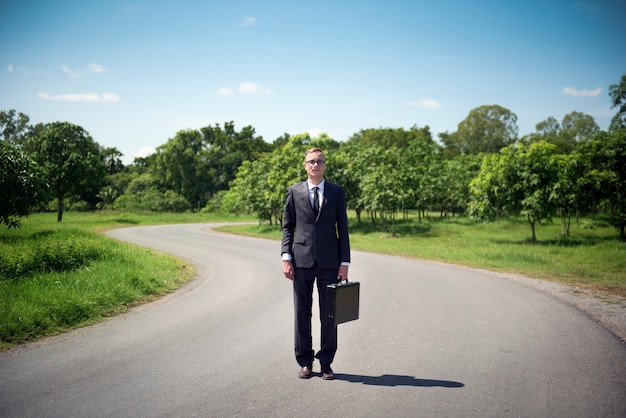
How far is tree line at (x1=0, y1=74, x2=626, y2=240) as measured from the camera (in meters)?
21.4

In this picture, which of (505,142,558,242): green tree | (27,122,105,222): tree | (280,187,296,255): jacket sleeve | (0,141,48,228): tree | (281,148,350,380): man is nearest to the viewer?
(281,148,350,380): man

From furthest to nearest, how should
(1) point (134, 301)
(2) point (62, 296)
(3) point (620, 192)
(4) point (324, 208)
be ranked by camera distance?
(3) point (620, 192) < (1) point (134, 301) < (2) point (62, 296) < (4) point (324, 208)

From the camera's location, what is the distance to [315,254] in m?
4.37

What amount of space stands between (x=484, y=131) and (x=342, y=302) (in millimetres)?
86841

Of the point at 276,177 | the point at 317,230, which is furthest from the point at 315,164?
the point at 276,177

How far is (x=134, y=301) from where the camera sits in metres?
8.21

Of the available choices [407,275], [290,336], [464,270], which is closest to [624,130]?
[464,270]

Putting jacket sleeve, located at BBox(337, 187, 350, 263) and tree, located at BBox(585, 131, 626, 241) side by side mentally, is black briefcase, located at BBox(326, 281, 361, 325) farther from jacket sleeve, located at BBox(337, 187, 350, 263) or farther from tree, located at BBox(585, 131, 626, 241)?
tree, located at BBox(585, 131, 626, 241)

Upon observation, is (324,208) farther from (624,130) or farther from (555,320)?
(624,130)

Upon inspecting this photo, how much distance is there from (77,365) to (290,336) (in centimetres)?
260

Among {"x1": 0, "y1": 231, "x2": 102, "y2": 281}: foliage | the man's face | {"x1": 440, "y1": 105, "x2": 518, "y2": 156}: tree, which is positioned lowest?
{"x1": 0, "y1": 231, "x2": 102, "y2": 281}: foliage

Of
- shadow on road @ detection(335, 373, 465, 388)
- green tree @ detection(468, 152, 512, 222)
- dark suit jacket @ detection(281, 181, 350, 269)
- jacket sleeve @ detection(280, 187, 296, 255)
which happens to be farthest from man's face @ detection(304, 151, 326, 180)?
green tree @ detection(468, 152, 512, 222)

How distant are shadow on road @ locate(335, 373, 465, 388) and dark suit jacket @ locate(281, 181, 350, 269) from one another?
115cm

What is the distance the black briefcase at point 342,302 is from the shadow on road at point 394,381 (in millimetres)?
628
